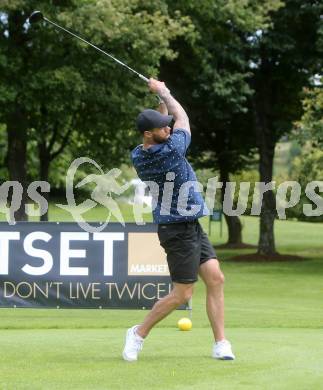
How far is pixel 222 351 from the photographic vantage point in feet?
25.6

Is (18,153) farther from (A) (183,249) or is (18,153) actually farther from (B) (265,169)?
(A) (183,249)

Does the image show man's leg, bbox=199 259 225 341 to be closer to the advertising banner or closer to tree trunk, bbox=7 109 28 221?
the advertising banner

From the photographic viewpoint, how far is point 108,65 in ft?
86.0

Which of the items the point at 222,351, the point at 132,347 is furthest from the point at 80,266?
the point at 222,351

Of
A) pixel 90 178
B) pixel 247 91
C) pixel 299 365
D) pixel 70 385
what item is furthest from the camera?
pixel 90 178

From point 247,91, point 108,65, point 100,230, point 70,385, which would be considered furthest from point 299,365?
point 247,91

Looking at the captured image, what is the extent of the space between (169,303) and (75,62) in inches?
734

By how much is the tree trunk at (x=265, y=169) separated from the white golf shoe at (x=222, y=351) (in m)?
26.4

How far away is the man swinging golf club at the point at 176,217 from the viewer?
789 cm

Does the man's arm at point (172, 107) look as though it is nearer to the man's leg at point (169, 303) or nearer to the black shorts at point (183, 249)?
the black shorts at point (183, 249)

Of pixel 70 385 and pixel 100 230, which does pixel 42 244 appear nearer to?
pixel 100 230

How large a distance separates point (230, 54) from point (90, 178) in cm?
725

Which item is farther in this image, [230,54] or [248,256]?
[248,256]

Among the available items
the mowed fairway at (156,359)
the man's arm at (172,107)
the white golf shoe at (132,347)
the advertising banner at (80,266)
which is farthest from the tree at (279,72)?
the white golf shoe at (132,347)
